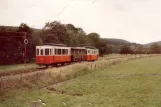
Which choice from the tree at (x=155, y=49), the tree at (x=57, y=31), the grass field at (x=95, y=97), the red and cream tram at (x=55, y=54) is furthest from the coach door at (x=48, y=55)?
the tree at (x=155, y=49)

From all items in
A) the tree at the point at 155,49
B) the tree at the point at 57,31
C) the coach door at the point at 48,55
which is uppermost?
the tree at the point at 57,31

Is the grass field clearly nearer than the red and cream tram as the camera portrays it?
Yes

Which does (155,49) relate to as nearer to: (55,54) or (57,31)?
(57,31)

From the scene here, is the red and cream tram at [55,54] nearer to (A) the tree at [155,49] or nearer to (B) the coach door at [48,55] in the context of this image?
(B) the coach door at [48,55]

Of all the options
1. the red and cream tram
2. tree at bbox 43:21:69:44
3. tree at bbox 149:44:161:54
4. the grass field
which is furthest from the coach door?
tree at bbox 149:44:161:54

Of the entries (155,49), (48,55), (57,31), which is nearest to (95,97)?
(48,55)

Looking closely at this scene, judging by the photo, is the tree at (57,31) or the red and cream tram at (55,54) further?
the tree at (57,31)

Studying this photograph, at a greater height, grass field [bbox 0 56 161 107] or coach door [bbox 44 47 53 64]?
coach door [bbox 44 47 53 64]

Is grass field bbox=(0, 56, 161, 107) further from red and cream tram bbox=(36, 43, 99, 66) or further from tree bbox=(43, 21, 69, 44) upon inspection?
tree bbox=(43, 21, 69, 44)

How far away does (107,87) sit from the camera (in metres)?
28.0

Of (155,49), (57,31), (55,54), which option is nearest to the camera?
(55,54)

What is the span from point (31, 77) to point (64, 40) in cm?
5318

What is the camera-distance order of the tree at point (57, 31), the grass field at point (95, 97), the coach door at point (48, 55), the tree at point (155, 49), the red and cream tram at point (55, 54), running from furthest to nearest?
the tree at point (155, 49), the tree at point (57, 31), the red and cream tram at point (55, 54), the coach door at point (48, 55), the grass field at point (95, 97)

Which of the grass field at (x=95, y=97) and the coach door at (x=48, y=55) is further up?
the coach door at (x=48, y=55)
